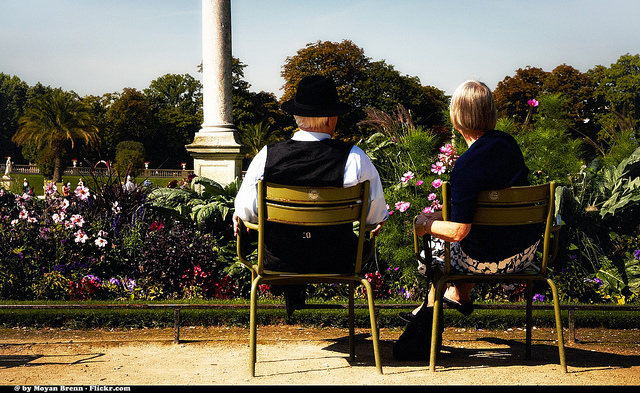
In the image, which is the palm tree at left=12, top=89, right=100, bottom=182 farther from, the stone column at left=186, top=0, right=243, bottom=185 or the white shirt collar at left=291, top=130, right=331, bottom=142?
the white shirt collar at left=291, top=130, right=331, bottom=142

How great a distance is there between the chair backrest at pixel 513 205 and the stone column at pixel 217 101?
21.4 ft

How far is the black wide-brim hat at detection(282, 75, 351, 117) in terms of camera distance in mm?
3820

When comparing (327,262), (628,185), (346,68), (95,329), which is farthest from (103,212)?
(346,68)

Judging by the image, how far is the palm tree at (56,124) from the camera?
54.8 m

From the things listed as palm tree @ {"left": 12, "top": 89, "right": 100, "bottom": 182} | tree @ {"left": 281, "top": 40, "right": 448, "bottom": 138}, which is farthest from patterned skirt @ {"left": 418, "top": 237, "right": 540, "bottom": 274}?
palm tree @ {"left": 12, "top": 89, "right": 100, "bottom": 182}

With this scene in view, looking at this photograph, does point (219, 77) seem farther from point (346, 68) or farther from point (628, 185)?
point (346, 68)

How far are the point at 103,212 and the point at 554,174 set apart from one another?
183 inches

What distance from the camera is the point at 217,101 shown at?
985cm

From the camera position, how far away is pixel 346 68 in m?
46.2

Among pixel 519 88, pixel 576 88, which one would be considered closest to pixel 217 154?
pixel 519 88

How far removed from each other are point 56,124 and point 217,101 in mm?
49349

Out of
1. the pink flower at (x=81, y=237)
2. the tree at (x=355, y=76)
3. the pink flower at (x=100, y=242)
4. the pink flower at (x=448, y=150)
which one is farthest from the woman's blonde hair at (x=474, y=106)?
the tree at (x=355, y=76)

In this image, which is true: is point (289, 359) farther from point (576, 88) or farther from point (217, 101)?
point (576, 88)

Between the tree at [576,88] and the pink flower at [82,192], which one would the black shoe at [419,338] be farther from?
the tree at [576,88]
